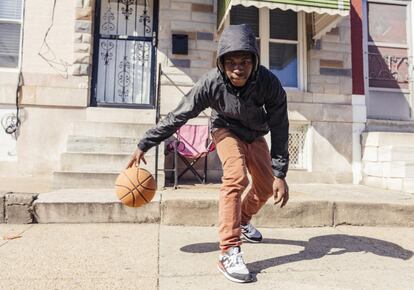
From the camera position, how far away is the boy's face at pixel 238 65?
2.73 m

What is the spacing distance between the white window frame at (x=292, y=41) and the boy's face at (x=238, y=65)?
494 cm

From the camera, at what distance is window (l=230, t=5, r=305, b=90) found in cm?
762

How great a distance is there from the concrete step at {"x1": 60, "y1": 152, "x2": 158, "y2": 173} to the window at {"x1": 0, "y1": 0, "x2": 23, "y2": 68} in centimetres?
273

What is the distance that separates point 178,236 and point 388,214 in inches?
102

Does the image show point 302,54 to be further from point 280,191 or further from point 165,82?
point 280,191

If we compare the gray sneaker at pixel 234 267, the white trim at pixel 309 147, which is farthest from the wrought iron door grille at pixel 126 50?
the gray sneaker at pixel 234 267

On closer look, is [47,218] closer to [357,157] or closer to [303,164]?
[303,164]

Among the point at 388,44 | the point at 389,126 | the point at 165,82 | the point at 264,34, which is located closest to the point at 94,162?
the point at 165,82

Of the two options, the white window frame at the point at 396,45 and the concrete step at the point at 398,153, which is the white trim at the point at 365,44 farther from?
the concrete step at the point at 398,153

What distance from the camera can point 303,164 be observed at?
724 centimetres

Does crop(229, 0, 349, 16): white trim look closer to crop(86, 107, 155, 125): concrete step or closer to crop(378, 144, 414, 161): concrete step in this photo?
crop(378, 144, 414, 161): concrete step

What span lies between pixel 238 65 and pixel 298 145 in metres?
4.88

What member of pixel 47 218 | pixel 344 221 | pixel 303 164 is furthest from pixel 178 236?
pixel 303 164

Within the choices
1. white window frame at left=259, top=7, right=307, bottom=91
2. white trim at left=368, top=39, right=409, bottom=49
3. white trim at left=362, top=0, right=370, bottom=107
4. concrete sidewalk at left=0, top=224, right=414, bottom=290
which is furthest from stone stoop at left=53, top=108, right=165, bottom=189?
white trim at left=368, top=39, right=409, bottom=49
